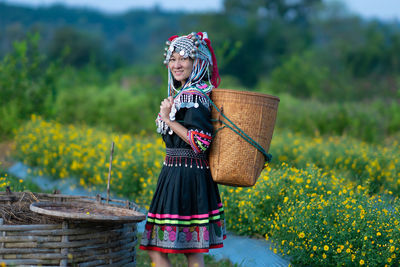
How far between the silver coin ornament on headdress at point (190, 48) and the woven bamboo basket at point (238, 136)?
0.99 feet

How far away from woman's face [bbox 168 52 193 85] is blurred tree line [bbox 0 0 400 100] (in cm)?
812

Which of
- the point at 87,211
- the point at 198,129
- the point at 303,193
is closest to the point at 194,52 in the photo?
the point at 198,129

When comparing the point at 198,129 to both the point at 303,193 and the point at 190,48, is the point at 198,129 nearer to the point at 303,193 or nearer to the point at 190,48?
the point at 190,48

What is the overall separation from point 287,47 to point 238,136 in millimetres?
28063

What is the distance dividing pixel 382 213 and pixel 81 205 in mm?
2252

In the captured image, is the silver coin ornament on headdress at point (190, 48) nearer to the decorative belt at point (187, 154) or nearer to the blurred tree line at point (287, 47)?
the decorative belt at point (187, 154)

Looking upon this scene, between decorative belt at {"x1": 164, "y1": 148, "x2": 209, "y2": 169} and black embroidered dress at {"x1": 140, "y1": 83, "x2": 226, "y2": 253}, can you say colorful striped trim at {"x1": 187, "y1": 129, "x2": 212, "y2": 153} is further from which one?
decorative belt at {"x1": 164, "y1": 148, "x2": 209, "y2": 169}

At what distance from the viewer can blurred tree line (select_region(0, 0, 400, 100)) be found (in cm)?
1934

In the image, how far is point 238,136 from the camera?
2.81 meters

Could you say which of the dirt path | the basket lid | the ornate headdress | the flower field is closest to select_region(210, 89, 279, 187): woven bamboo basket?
the ornate headdress

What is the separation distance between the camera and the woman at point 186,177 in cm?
281

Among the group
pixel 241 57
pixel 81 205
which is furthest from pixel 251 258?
pixel 241 57

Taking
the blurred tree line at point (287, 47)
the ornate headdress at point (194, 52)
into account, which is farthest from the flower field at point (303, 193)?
the blurred tree line at point (287, 47)

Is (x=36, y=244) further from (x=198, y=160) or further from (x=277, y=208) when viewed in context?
(x=277, y=208)
